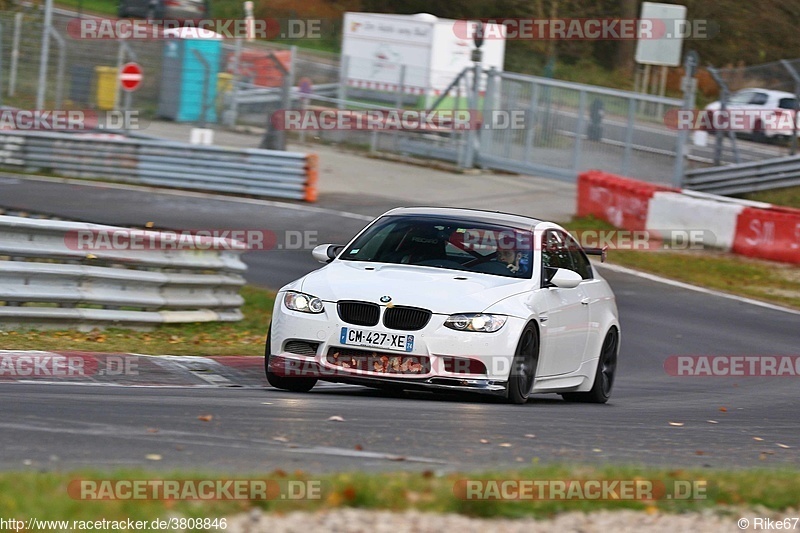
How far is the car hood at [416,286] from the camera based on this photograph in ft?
30.6

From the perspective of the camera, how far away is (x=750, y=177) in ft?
84.6

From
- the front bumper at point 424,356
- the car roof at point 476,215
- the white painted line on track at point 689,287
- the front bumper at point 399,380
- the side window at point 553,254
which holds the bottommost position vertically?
the white painted line on track at point 689,287

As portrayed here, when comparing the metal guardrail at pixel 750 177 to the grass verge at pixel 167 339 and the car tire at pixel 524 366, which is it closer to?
the grass verge at pixel 167 339

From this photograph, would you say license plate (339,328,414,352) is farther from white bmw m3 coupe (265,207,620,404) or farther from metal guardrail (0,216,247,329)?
metal guardrail (0,216,247,329)

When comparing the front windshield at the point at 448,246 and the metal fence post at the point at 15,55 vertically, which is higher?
the metal fence post at the point at 15,55

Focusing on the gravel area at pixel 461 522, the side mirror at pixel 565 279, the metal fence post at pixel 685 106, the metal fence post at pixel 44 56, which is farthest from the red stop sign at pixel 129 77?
the gravel area at pixel 461 522

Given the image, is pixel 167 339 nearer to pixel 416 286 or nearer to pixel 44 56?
pixel 416 286

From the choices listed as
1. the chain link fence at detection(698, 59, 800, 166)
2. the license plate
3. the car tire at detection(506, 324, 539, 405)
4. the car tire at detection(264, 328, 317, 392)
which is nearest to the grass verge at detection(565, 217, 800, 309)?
the chain link fence at detection(698, 59, 800, 166)

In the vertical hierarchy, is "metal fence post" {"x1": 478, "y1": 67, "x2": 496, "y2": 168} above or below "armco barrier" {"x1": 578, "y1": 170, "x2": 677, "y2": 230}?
above

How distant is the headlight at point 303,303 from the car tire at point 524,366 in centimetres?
141

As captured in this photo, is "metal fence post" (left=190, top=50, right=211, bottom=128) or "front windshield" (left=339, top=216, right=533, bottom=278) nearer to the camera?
"front windshield" (left=339, top=216, right=533, bottom=278)

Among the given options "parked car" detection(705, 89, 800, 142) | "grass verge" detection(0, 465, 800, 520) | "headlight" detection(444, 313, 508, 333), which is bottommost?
"grass verge" detection(0, 465, 800, 520)

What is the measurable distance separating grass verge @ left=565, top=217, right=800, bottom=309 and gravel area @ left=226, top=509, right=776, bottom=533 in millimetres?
14056

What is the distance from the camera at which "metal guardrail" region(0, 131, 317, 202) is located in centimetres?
2602
